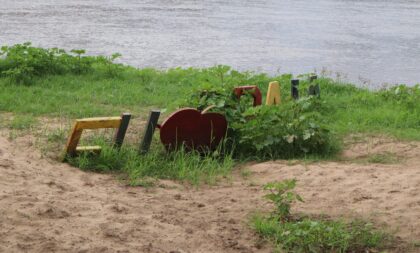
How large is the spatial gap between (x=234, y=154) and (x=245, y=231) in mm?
2370

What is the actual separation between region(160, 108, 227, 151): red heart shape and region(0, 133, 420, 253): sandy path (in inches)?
24.7

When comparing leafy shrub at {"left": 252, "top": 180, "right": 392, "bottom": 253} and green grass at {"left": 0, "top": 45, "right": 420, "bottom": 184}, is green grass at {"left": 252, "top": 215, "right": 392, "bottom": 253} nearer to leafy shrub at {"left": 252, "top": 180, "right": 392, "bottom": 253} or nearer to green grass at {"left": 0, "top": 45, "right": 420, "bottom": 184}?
leafy shrub at {"left": 252, "top": 180, "right": 392, "bottom": 253}

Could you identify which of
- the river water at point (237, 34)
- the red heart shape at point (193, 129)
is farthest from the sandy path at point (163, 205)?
the river water at point (237, 34)

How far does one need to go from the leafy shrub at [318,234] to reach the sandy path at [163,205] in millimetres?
147

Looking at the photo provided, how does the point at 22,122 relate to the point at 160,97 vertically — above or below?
above

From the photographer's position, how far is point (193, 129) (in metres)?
7.05

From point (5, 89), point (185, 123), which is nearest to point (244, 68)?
point (5, 89)

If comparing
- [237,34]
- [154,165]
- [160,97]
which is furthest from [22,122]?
[237,34]

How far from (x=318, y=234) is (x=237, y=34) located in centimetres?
1068

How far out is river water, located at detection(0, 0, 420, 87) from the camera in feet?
41.0

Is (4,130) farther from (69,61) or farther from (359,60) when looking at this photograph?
(359,60)

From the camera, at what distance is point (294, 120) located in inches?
287

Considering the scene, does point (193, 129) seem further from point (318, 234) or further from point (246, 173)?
point (318, 234)

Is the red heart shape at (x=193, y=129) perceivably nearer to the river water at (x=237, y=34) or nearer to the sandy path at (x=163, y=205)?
the sandy path at (x=163, y=205)
